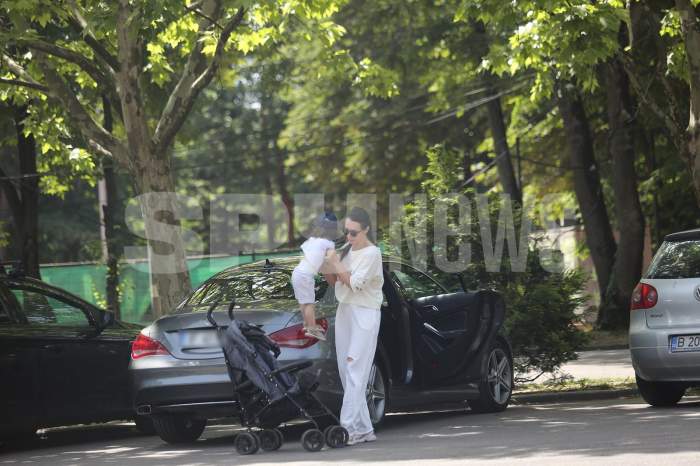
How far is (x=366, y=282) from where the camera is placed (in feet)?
33.1

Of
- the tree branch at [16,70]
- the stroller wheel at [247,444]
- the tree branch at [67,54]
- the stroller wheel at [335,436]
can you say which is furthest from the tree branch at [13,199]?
the stroller wheel at [335,436]

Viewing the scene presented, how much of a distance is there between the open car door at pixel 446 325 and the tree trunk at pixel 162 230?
4.66 m

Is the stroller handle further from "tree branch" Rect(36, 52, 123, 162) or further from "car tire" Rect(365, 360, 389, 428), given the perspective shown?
"tree branch" Rect(36, 52, 123, 162)

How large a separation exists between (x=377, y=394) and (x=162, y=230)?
19.4 ft

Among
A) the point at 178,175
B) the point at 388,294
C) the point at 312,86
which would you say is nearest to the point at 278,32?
the point at 388,294

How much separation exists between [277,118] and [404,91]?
27.6m

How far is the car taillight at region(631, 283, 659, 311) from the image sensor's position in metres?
11.8

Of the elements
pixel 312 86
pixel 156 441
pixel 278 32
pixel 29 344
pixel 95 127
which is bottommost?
pixel 156 441

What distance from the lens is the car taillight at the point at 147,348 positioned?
1048cm

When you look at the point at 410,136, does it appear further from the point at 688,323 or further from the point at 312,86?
the point at 688,323

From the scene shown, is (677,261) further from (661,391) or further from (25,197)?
(25,197)

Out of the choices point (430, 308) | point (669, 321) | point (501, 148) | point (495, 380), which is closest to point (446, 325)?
point (430, 308)

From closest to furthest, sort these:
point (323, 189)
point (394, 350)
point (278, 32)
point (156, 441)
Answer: point (394, 350), point (156, 441), point (278, 32), point (323, 189)

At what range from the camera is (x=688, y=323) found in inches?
451
